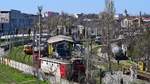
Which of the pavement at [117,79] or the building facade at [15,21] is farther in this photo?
the building facade at [15,21]

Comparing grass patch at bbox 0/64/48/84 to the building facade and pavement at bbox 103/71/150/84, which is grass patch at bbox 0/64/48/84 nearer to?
pavement at bbox 103/71/150/84

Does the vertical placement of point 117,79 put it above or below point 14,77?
above

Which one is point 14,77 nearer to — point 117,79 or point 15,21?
point 117,79

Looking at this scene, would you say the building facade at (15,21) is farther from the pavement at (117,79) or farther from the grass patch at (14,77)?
the pavement at (117,79)

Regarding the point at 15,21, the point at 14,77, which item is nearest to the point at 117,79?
the point at 14,77

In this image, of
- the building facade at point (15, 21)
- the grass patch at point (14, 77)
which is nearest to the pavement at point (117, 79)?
the grass patch at point (14, 77)

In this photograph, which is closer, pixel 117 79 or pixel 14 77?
pixel 117 79

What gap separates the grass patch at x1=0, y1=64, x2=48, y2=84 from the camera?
42.0 m

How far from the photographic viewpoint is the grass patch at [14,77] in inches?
1655

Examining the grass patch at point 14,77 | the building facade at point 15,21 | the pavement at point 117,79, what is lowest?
the grass patch at point 14,77

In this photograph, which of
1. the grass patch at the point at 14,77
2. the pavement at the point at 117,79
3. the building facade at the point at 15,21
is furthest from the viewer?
the building facade at the point at 15,21

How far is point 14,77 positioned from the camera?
46.2 meters

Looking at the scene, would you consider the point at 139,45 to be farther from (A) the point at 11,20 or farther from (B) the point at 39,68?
(A) the point at 11,20

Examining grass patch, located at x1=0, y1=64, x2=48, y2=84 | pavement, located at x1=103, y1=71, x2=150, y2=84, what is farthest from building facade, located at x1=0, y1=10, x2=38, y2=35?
pavement, located at x1=103, y1=71, x2=150, y2=84
